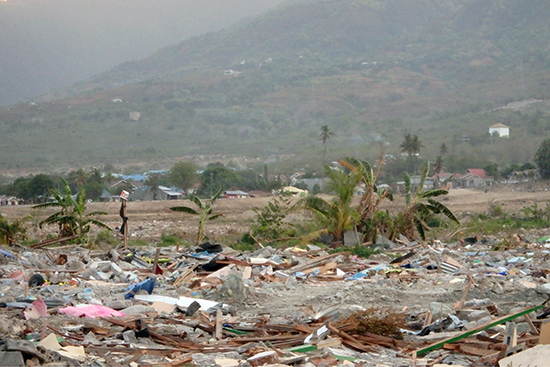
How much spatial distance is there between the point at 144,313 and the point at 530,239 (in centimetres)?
1330

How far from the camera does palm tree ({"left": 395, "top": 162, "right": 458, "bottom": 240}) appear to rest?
1830 cm

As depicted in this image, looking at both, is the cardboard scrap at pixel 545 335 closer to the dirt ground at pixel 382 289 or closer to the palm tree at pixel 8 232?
the dirt ground at pixel 382 289

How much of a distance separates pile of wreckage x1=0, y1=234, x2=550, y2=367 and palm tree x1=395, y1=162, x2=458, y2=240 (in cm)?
503

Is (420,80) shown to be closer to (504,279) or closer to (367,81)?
(367,81)

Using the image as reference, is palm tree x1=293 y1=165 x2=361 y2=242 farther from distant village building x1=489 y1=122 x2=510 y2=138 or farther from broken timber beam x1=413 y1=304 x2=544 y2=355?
distant village building x1=489 y1=122 x2=510 y2=138

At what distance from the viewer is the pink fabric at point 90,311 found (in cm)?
785

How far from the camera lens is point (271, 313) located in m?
8.59

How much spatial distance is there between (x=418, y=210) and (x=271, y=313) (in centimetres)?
1095

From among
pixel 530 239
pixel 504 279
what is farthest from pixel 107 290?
pixel 530 239

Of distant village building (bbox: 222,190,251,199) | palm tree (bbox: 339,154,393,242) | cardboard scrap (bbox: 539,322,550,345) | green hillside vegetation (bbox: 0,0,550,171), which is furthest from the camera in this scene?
green hillside vegetation (bbox: 0,0,550,171)

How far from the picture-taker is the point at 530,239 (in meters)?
18.1

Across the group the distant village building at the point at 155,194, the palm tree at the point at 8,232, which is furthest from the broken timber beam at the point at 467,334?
the distant village building at the point at 155,194

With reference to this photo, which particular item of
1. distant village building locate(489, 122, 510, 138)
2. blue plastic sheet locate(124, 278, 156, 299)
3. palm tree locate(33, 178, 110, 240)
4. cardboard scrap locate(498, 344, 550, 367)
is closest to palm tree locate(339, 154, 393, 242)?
palm tree locate(33, 178, 110, 240)

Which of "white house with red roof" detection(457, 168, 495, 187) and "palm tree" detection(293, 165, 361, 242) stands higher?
"palm tree" detection(293, 165, 361, 242)
